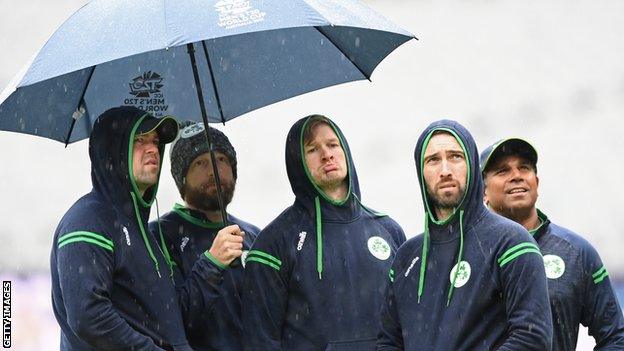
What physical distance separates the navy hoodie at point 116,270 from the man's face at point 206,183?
439 millimetres

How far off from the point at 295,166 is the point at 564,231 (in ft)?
3.79

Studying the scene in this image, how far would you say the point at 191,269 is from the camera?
17.3 ft

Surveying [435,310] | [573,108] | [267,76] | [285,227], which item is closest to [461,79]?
[573,108]

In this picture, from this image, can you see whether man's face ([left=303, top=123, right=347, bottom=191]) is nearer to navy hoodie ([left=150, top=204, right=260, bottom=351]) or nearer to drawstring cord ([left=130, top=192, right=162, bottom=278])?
navy hoodie ([left=150, top=204, right=260, bottom=351])

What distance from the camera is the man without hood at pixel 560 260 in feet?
16.9

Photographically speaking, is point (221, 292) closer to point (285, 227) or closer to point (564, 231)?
point (285, 227)

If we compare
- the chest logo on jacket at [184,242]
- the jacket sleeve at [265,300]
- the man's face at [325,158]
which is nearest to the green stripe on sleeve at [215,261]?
the jacket sleeve at [265,300]

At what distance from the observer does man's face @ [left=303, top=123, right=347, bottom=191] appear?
17.2 feet

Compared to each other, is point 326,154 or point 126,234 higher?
point 326,154

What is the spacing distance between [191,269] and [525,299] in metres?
1.51

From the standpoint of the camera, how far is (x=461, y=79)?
8.45 meters

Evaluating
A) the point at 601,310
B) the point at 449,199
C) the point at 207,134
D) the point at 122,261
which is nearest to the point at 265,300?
the point at 122,261

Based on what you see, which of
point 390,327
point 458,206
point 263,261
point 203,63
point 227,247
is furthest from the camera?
point 203,63

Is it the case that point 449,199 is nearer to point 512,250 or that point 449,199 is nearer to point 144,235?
point 512,250
